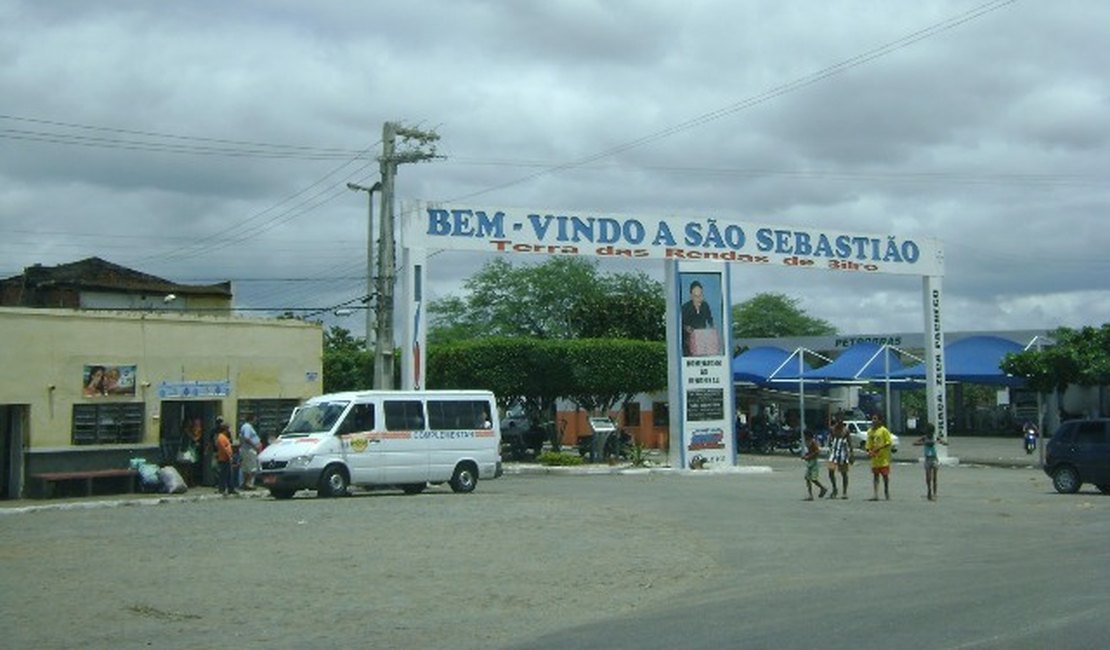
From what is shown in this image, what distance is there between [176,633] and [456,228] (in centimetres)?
2345

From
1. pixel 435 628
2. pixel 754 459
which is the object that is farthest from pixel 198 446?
pixel 754 459

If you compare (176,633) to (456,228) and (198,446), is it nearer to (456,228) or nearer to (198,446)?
(198,446)

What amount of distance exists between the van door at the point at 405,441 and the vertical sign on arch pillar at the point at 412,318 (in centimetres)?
539

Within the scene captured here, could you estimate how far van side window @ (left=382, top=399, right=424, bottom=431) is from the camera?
2739 centimetres

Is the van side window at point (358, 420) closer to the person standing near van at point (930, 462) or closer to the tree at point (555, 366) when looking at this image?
the person standing near van at point (930, 462)

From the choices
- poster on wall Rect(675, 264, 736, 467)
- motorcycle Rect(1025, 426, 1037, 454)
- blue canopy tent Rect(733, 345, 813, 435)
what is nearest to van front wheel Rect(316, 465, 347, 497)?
poster on wall Rect(675, 264, 736, 467)

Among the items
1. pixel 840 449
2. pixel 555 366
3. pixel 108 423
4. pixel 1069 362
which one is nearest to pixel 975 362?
pixel 1069 362

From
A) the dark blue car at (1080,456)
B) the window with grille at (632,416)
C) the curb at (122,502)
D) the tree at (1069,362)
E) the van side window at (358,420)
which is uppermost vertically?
the tree at (1069,362)

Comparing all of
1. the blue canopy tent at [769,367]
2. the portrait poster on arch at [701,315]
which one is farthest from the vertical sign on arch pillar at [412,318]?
the blue canopy tent at [769,367]

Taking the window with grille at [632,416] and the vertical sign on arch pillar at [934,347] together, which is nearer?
the vertical sign on arch pillar at [934,347]

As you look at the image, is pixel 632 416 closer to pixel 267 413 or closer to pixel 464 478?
pixel 267 413

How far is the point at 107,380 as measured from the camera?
97.0 feet

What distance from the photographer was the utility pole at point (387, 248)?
1519 inches

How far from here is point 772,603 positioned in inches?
492
